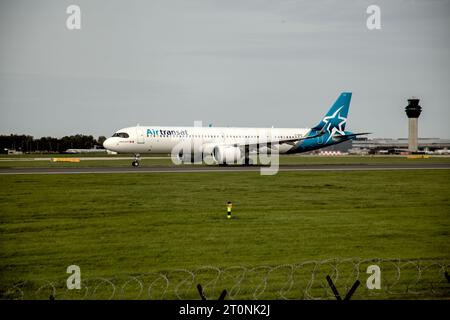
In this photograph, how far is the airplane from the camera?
198 ft

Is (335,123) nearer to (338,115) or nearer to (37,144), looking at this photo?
(338,115)

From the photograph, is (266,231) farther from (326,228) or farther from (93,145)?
(93,145)

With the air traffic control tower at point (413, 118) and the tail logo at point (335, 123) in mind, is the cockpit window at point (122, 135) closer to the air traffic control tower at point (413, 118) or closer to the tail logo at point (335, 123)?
the tail logo at point (335, 123)

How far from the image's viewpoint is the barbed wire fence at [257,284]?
42.7 feet

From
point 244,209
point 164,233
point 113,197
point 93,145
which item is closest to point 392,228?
point 244,209

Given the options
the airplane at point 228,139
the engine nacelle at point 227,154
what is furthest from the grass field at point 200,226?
the airplane at point 228,139

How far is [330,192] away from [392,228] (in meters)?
12.0

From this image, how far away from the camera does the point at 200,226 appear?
2148 cm

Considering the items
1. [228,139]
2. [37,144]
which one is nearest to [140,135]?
[228,139]

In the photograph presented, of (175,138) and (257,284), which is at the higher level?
(175,138)

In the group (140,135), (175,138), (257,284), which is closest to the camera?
(257,284)

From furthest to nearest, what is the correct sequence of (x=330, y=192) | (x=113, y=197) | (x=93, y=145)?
(x=93, y=145) → (x=330, y=192) → (x=113, y=197)

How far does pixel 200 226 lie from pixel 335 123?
54.3m
